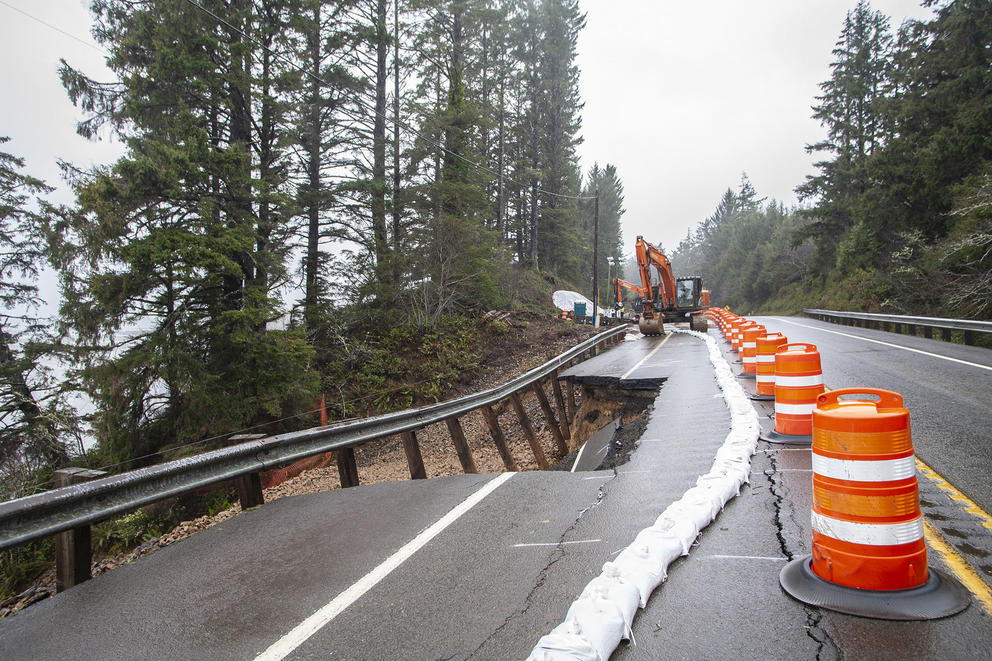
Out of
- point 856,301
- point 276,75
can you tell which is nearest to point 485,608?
point 276,75

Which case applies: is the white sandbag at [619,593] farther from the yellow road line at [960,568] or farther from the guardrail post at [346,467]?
the guardrail post at [346,467]

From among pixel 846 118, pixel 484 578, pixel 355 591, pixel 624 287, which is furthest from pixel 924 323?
pixel 846 118

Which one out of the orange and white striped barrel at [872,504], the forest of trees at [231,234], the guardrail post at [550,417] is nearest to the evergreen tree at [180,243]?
the forest of trees at [231,234]

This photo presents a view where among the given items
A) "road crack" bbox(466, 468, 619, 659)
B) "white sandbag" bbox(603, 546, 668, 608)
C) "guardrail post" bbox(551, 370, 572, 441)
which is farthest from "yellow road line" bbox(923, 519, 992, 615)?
"guardrail post" bbox(551, 370, 572, 441)

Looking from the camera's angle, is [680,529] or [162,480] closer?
[680,529]

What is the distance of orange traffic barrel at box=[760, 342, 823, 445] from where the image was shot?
5672 millimetres

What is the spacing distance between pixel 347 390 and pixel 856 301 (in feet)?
103

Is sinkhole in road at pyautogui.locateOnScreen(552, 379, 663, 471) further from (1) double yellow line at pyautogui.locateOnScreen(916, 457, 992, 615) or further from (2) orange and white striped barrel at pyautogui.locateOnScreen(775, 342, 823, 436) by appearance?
(1) double yellow line at pyautogui.locateOnScreen(916, 457, 992, 615)

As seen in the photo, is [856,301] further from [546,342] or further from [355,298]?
[355,298]

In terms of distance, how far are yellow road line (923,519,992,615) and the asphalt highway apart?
0.03 metres

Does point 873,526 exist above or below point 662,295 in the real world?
below

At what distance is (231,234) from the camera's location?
488 inches

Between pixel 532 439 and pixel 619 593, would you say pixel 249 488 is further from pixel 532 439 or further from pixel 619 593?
pixel 532 439

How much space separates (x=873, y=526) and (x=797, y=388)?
3466 millimetres
